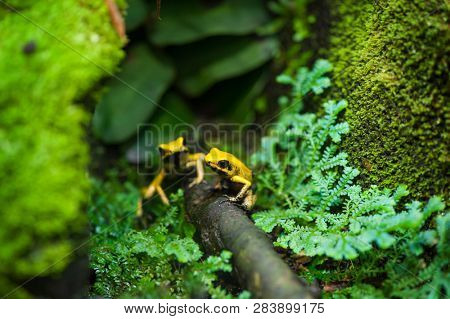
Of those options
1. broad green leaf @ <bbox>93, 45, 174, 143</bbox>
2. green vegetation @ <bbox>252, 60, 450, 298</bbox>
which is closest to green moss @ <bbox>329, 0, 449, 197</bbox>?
green vegetation @ <bbox>252, 60, 450, 298</bbox>

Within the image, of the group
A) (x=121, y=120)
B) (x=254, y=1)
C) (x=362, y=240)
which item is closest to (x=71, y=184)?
(x=362, y=240)

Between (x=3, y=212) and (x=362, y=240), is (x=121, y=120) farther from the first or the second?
(x=362, y=240)

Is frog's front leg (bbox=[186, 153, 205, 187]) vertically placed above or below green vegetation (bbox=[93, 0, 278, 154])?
below

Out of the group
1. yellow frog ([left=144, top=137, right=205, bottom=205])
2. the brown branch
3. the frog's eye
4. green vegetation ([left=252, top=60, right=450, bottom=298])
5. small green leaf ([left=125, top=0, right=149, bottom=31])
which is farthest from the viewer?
small green leaf ([left=125, top=0, right=149, bottom=31])

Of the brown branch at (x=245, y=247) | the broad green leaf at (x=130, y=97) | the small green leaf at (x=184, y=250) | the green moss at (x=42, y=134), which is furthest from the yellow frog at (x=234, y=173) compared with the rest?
the broad green leaf at (x=130, y=97)

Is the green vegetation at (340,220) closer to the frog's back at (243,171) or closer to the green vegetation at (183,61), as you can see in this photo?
the frog's back at (243,171)

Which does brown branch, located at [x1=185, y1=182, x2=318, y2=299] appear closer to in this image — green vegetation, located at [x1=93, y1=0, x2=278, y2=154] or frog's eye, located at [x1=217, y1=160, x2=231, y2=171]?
frog's eye, located at [x1=217, y1=160, x2=231, y2=171]
